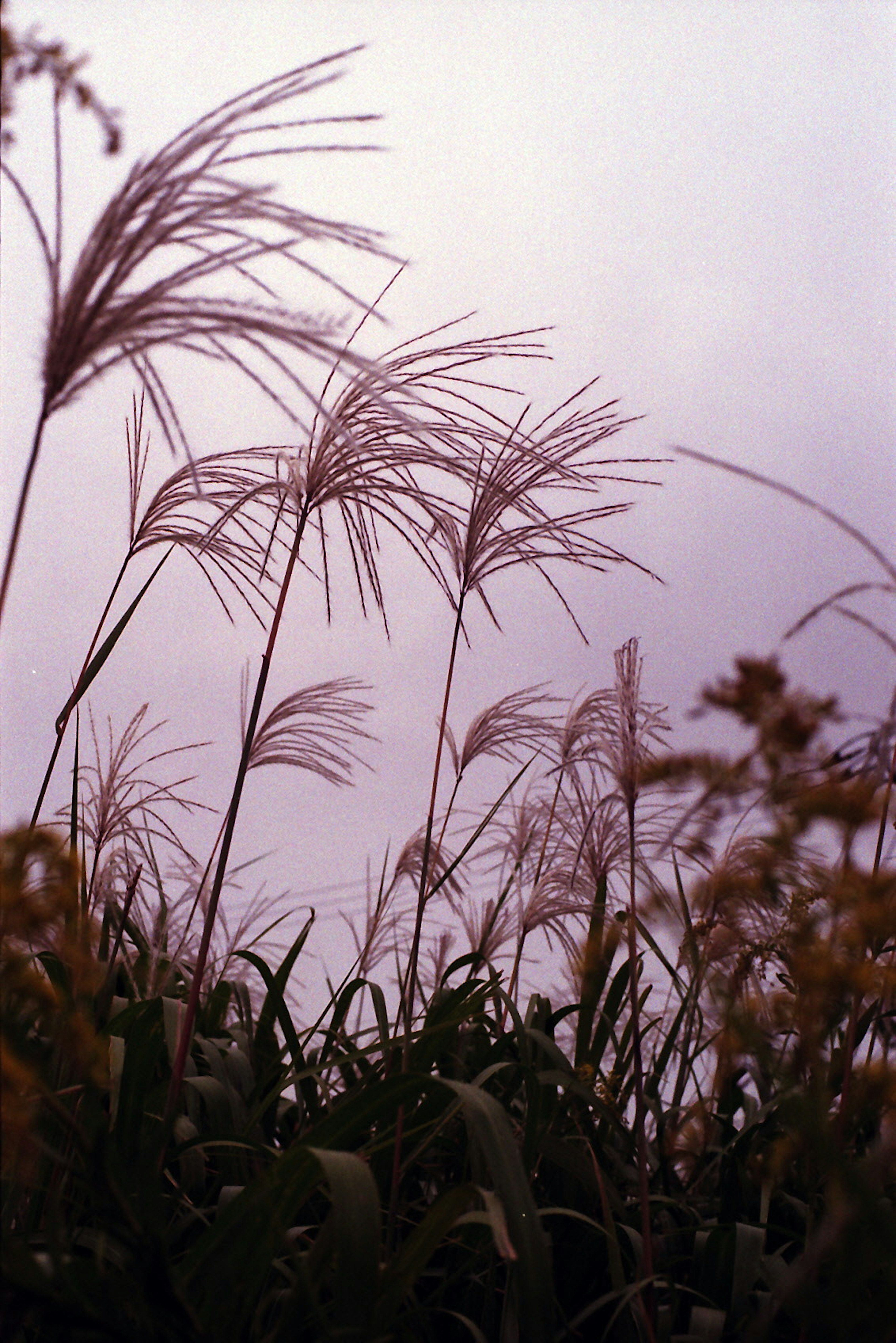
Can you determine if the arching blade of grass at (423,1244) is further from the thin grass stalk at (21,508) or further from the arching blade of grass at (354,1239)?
the thin grass stalk at (21,508)

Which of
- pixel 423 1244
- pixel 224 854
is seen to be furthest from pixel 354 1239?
pixel 224 854

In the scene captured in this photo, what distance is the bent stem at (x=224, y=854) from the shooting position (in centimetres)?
168

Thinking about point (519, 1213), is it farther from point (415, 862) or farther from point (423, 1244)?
point (415, 862)

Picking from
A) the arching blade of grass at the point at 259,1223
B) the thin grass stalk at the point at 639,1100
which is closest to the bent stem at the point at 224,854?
the arching blade of grass at the point at 259,1223

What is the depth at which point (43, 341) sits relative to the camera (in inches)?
50.6

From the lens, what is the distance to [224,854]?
6.02 feet

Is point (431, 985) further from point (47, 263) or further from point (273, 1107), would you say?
point (47, 263)

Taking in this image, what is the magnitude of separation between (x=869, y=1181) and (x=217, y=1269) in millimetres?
822

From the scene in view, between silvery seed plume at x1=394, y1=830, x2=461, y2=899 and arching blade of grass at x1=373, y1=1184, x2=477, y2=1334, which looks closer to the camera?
arching blade of grass at x1=373, y1=1184, x2=477, y2=1334

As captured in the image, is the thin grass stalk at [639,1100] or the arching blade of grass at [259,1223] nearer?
the arching blade of grass at [259,1223]

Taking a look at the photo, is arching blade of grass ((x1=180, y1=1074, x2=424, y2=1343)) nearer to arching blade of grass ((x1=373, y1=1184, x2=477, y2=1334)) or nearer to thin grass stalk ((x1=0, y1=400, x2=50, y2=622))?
arching blade of grass ((x1=373, y1=1184, x2=477, y2=1334))

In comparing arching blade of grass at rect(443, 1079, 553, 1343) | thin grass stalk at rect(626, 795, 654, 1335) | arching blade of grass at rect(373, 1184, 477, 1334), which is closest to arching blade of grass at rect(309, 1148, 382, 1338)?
arching blade of grass at rect(373, 1184, 477, 1334)

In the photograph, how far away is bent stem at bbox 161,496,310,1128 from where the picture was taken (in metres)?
1.68

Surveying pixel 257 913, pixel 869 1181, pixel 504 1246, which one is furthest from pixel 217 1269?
pixel 257 913
